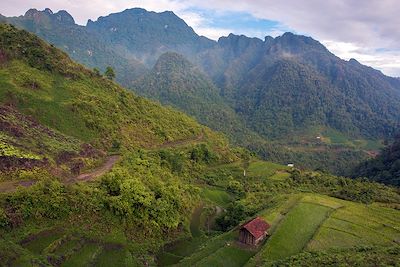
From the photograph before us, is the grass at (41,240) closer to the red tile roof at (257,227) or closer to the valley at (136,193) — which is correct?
the valley at (136,193)

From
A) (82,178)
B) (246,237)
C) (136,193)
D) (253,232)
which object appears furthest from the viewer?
(82,178)

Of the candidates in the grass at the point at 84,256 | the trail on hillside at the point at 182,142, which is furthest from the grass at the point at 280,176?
the grass at the point at 84,256

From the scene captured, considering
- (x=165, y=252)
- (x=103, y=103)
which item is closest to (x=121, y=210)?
(x=165, y=252)

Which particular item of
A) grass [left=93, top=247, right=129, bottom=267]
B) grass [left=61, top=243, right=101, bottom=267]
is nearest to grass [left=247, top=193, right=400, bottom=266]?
grass [left=93, top=247, right=129, bottom=267]

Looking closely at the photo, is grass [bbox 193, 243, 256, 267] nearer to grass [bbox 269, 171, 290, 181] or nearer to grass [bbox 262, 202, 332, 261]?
grass [bbox 262, 202, 332, 261]

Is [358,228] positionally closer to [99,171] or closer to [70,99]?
[99,171]

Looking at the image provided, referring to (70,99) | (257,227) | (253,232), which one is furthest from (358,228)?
(70,99)
